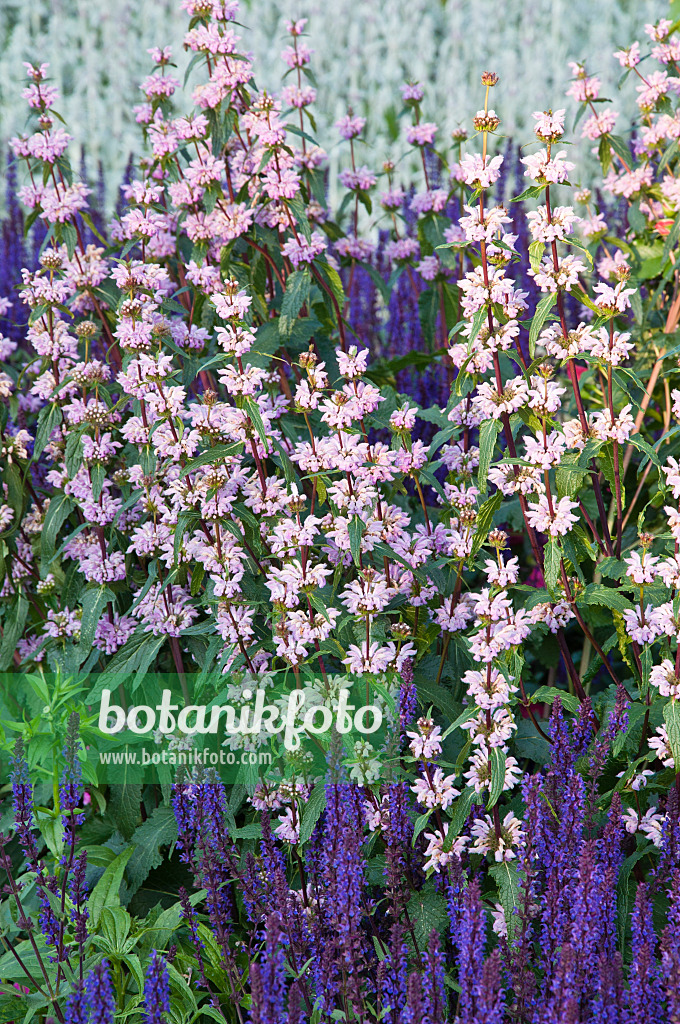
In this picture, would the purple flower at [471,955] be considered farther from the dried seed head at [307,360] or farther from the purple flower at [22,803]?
the dried seed head at [307,360]

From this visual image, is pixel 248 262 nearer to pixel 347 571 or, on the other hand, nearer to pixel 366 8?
pixel 347 571

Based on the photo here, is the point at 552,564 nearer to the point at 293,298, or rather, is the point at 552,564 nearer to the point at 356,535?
the point at 356,535

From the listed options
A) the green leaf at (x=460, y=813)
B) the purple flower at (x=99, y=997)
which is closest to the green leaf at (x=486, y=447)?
the green leaf at (x=460, y=813)

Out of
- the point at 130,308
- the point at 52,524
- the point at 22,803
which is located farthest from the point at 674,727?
the point at 52,524

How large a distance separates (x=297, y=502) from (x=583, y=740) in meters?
0.85

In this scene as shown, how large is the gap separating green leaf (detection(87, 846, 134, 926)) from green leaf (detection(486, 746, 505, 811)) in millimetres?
1001

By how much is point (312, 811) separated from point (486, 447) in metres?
0.90

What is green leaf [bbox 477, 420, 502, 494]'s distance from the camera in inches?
77.7

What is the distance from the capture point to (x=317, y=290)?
3119 mm

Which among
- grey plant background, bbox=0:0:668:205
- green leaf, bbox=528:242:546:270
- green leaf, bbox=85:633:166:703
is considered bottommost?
green leaf, bbox=85:633:166:703

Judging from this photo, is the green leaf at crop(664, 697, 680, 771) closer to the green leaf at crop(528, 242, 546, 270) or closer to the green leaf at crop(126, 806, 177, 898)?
the green leaf at crop(528, 242, 546, 270)

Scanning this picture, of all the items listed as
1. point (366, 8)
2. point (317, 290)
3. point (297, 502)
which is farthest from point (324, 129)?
point (297, 502)

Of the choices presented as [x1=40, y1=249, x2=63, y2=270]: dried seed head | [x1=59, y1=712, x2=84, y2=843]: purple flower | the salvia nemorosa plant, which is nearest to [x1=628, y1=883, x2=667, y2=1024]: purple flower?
the salvia nemorosa plant

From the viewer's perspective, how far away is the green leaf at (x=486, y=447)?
1975 mm
